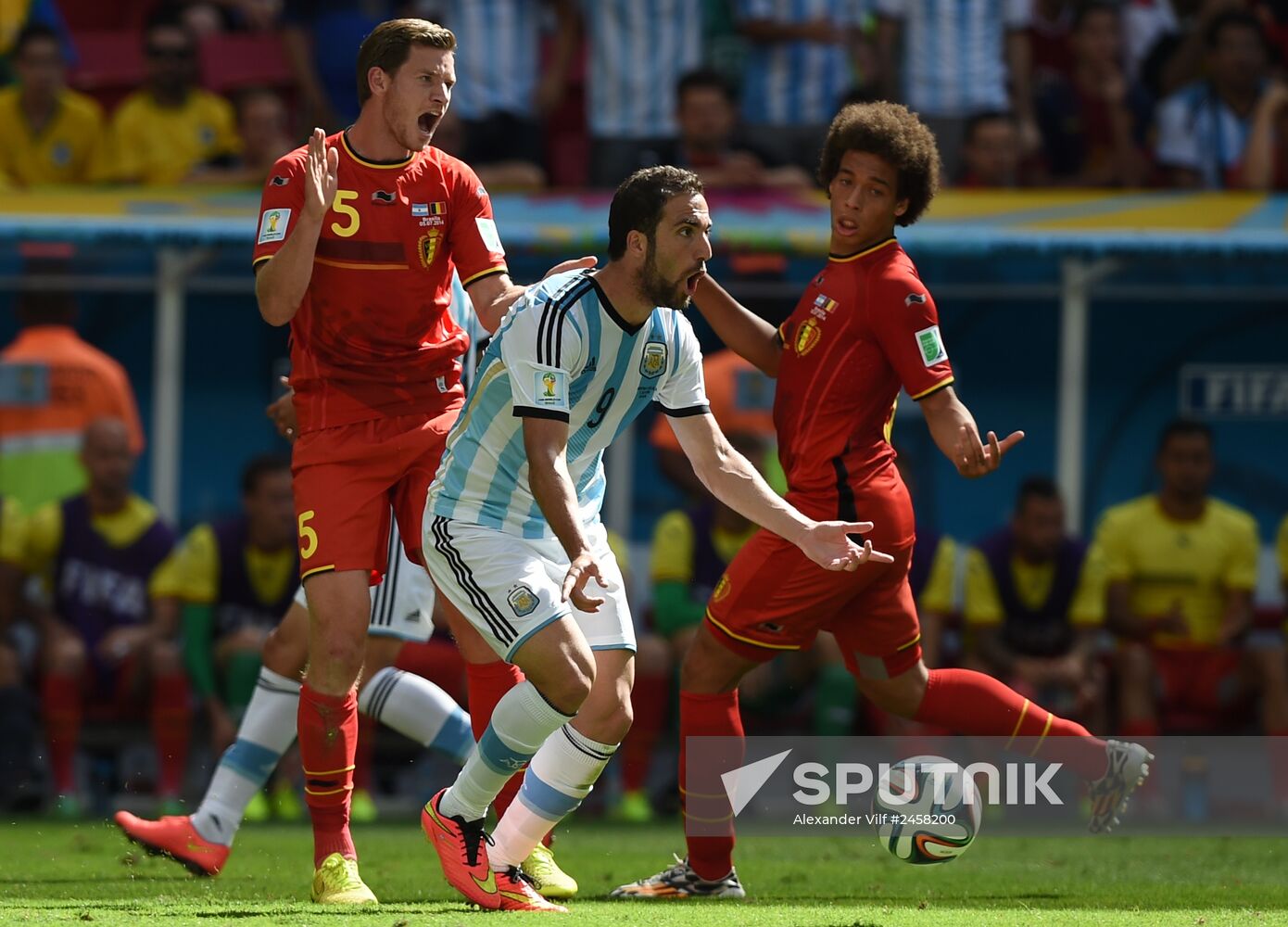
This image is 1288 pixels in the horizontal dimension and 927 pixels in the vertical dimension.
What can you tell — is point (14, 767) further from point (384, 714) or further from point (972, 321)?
point (972, 321)

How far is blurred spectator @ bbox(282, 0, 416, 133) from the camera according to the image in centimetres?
1093

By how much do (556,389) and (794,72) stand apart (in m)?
6.00

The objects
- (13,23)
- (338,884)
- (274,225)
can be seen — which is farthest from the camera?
(13,23)

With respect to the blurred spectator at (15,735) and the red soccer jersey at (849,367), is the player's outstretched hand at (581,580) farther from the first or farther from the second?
the blurred spectator at (15,735)

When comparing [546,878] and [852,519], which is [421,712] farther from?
[852,519]

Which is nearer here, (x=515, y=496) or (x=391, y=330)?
(x=515, y=496)

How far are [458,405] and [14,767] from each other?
3.74m

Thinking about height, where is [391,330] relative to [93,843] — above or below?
above

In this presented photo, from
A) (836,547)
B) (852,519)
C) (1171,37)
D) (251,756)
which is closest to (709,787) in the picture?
(852,519)

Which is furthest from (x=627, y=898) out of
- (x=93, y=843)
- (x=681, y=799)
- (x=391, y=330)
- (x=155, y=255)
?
(x=155, y=255)

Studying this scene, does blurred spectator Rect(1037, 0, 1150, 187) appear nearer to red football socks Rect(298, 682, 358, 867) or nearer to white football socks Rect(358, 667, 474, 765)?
white football socks Rect(358, 667, 474, 765)

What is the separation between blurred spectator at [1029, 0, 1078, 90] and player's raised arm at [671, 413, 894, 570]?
21.3 feet

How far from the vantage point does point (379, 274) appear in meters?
5.77

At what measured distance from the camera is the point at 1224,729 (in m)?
8.98
